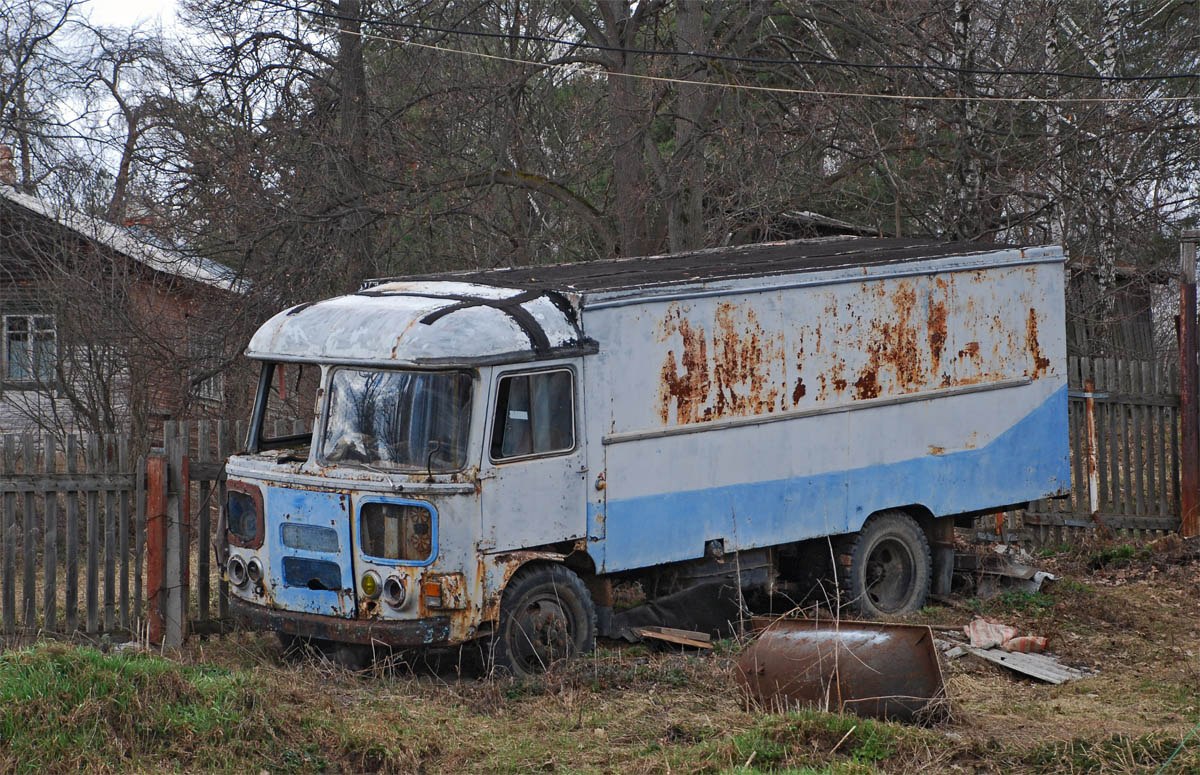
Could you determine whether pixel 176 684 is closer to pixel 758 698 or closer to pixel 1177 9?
pixel 758 698

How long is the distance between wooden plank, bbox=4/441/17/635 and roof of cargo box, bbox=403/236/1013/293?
306 cm

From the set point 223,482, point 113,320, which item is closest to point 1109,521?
point 223,482

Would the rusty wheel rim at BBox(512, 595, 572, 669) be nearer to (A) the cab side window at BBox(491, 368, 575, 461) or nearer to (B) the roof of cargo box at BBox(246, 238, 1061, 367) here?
(A) the cab side window at BBox(491, 368, 575, 461)

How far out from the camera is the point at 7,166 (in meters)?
20.9

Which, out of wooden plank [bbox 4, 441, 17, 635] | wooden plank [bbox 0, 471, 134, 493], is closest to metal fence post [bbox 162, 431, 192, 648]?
wooden plank [bbox 0, 471, 134, 493]

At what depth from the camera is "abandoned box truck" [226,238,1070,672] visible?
26.6ft

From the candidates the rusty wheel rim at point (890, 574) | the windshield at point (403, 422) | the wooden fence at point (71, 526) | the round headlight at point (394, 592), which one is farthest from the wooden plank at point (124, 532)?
the rusty wheel rim at point (890, 574)

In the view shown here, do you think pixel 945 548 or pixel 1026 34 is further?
pixel 1026 34

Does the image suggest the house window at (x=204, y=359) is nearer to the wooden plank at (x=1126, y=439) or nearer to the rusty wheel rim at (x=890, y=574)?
the rusty wheel rim at (x=890, y=574)

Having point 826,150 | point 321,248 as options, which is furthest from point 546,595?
point 826,150

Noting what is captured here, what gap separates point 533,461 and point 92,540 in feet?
10.3

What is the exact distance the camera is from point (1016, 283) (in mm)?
10922

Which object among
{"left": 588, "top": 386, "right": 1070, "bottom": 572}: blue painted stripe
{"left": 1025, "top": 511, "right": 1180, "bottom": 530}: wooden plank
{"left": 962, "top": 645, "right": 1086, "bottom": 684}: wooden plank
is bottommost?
{"left": 962, "top": 645, "right": 1086, "bottom": 684}: wooden plank

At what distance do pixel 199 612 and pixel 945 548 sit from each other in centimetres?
579
